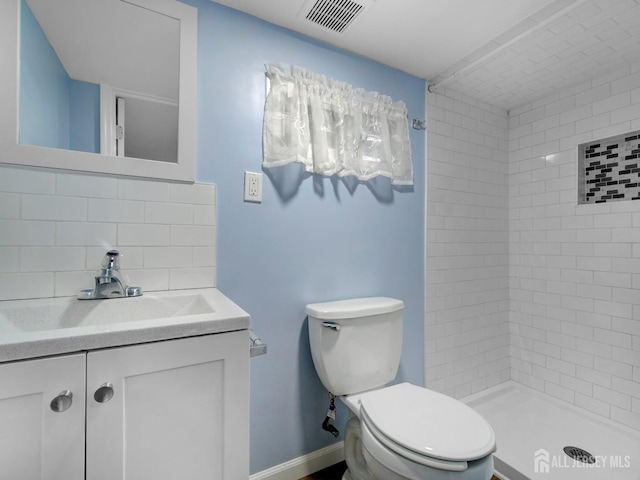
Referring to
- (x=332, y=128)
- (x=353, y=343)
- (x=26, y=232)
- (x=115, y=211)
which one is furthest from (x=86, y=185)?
(x=353, y=343)

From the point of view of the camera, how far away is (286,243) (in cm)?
147

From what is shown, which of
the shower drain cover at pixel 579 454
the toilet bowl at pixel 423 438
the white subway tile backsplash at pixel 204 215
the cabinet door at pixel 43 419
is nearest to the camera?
the cabinet door at pixel 43 419

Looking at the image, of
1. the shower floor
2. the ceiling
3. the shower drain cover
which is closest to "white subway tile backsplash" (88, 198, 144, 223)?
the ceiling

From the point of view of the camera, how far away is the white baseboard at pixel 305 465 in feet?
4.64

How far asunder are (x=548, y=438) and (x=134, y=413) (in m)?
2.06

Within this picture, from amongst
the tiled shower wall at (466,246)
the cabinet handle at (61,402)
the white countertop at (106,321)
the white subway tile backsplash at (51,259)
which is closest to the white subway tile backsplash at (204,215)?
the white countertop at (106,321)

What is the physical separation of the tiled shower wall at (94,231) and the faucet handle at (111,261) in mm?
56

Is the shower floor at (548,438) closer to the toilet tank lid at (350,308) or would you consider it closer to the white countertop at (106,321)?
the toilet tank lid at (350,308)

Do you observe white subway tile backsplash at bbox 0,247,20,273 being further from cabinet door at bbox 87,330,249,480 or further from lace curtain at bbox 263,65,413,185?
lace curtain at bbox 263,65,413,185

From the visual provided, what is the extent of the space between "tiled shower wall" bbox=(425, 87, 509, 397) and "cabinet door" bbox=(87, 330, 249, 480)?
4.55 feet

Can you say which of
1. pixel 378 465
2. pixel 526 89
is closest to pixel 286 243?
pixel 378 465

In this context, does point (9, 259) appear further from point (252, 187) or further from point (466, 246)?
point (466, 246)

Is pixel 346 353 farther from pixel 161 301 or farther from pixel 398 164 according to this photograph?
pixel 398 164

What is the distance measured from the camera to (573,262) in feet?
6.55
